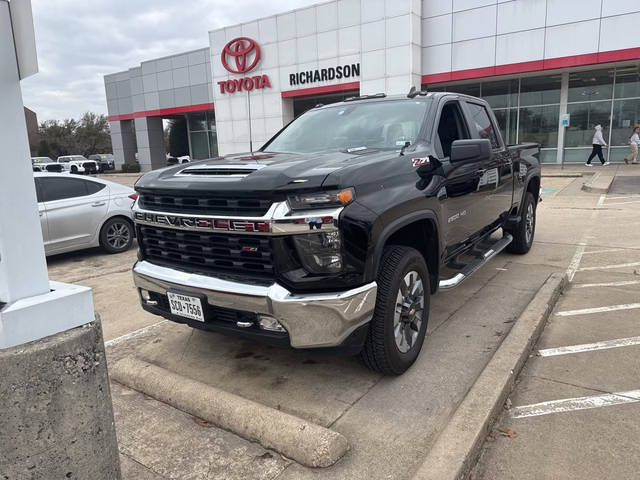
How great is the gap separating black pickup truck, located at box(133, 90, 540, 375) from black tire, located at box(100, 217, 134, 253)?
4.89 meters

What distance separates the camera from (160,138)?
37.7m

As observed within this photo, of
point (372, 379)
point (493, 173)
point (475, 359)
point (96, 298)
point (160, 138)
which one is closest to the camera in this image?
point (372, 379)

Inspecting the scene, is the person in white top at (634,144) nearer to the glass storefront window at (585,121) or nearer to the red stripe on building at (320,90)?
the glass storefront window at (585,121)

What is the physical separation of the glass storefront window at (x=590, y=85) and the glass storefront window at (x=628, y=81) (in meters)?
0.27

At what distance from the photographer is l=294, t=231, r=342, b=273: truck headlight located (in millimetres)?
2837

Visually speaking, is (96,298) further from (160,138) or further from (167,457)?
(160,138)

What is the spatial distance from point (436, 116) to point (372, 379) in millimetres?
2225

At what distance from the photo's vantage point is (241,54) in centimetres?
2694

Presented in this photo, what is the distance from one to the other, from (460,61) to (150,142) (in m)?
24.0

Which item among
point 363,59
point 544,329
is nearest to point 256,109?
point 363,59

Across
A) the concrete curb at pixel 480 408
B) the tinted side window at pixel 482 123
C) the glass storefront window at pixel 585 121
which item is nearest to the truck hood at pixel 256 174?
the concrete curb at pixel 480 408

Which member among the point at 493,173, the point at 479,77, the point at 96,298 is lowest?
the point at 96,298

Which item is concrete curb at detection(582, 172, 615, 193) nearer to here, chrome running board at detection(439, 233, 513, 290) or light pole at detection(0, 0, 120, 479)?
chrome running board at detection(439, 233, 513, 290)

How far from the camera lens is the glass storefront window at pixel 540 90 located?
22141 millimetres
